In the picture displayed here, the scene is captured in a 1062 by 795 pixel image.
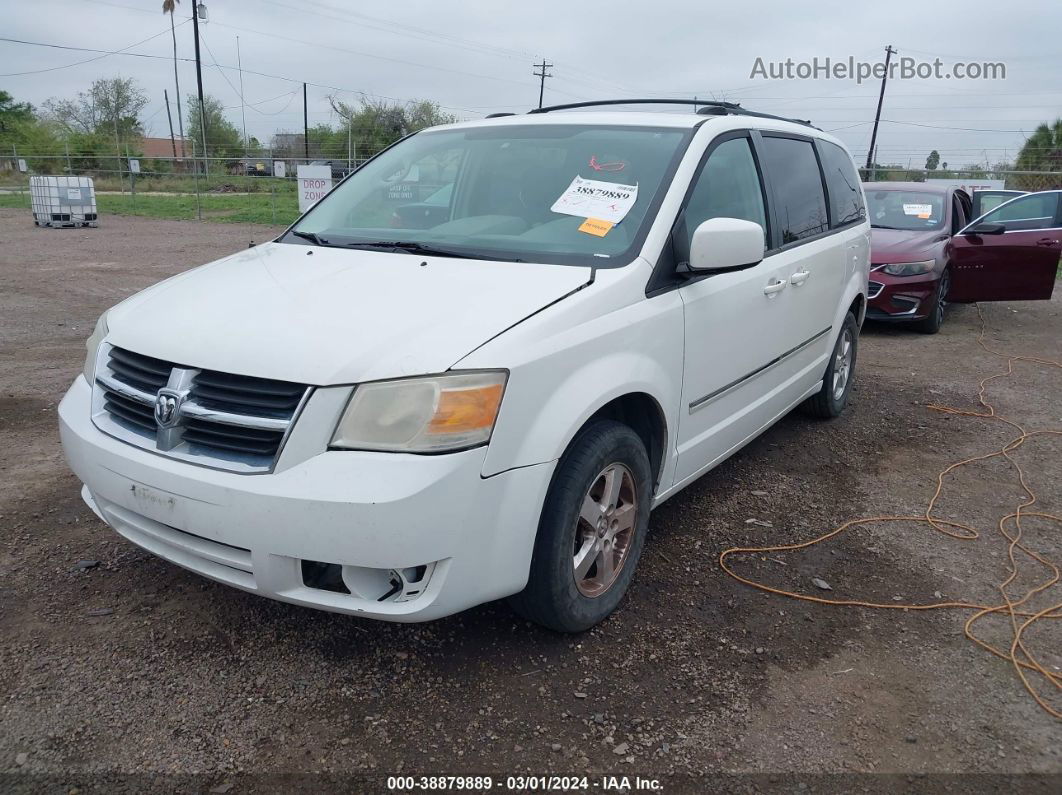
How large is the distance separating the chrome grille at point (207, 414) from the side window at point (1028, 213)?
8.72 m

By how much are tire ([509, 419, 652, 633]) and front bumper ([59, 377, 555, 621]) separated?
12cm

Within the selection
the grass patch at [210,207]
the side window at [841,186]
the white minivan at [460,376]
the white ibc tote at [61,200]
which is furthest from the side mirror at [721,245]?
the white ibc tote at [61,200]

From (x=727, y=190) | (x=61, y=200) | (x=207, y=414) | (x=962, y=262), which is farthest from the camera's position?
(x=61, y=200)

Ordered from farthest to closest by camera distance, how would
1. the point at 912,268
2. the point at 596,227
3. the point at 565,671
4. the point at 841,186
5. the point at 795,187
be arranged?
the point at 912,268 → the point at 841,186 → the point at 795,187 → the point at 596,227 → the point at 565,671

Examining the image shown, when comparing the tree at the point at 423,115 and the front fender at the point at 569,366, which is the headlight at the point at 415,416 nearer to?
the front fender at the point at 569,366

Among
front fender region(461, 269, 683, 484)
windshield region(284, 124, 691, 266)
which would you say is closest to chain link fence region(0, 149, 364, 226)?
windshield region(284, 124, 691, 266)

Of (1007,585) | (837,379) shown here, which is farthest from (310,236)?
(837,379)

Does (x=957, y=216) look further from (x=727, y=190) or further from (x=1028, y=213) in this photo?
(x=727, y=190)

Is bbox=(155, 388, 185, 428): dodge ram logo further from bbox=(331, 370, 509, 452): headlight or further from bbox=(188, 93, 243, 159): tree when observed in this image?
bbox=(188, 93, 243, 159): tree

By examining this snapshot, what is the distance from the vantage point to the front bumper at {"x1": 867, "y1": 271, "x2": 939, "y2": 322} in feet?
27.6

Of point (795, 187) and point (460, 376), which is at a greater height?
point (795, 187)

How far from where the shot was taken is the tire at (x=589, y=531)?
8.46 feet

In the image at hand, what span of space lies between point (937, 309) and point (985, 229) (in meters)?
0.92

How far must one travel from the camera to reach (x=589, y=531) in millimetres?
2814
